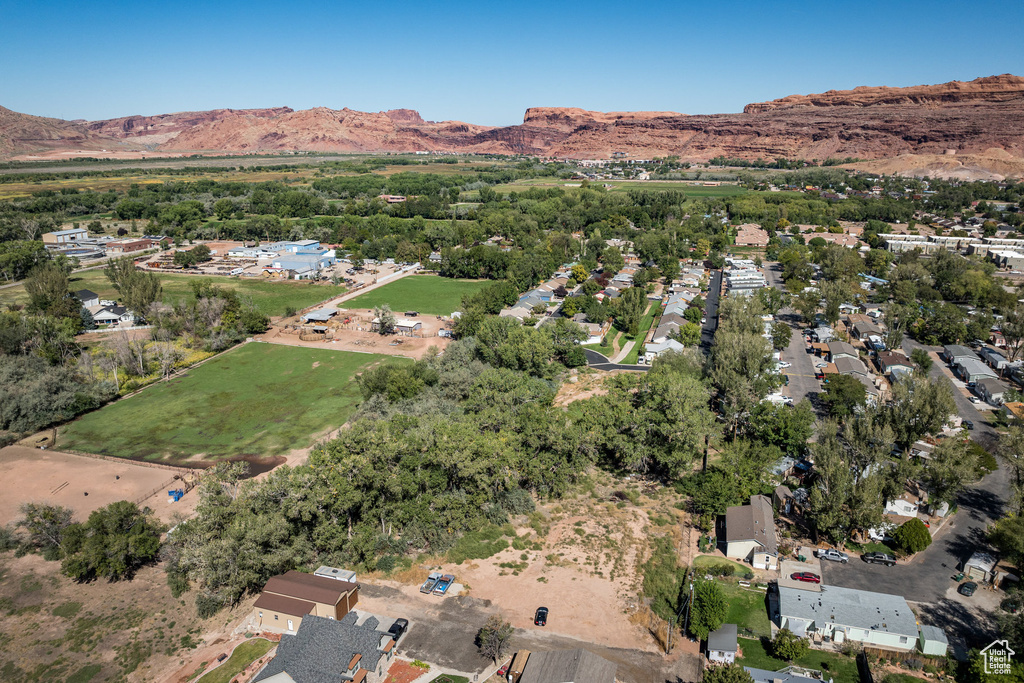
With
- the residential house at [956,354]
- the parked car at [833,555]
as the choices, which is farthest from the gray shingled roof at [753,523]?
the residential house at [956,354]

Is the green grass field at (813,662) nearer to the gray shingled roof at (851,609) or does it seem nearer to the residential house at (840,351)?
the gray shingled roof at (851,609)

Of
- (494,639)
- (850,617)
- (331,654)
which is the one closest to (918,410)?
(850,617)

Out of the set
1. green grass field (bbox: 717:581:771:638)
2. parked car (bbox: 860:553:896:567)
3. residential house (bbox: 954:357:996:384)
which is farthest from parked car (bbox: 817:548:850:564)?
residential house (bbox: 954:357:996:384)

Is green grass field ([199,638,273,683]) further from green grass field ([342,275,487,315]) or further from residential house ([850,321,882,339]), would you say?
residential house ([850,321,882,339])

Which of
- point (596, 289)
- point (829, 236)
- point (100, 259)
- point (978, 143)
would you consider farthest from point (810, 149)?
point (100, 259)

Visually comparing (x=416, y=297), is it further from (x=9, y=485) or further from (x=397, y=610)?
(x=397, y=610)
